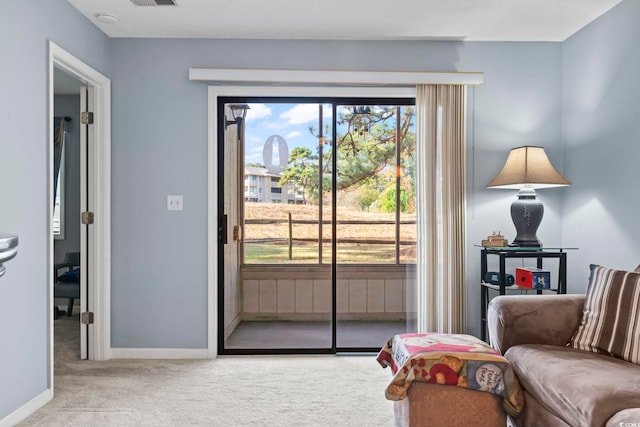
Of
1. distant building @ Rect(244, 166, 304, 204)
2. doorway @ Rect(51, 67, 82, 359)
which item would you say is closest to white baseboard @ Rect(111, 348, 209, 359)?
distant building @ Rect(244, 166, 304, 204)

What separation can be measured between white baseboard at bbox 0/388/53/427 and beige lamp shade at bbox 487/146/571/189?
324cm

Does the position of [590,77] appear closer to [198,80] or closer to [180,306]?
[198,80]

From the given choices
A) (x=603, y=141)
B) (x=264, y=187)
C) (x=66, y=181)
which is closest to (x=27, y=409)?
(x=264, y=187)

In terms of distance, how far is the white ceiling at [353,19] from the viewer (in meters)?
3.15

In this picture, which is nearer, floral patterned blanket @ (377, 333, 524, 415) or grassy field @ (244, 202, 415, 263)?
floral patterned blanket @ (377, 333, 524, 415)

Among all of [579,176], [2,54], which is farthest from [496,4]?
[2,54]

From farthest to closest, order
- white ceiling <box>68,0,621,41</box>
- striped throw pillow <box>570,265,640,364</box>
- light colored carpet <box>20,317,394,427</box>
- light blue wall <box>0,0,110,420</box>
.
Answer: white ceiling <box>68,0,621,41</box>
light colored carpet <box>20,317,394,427</box>
light blue wall <box>0,0,110,420</box>
striped throw pillow <box>570,265,640,364</box>

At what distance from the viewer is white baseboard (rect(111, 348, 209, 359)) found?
3.73 metres

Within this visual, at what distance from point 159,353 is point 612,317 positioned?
10.1 ft

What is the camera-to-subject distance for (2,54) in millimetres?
2467

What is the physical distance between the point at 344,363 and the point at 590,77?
2.74m

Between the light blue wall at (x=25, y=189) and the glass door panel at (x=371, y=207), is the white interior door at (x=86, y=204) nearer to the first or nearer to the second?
the light blue wall at (x=25, y=189)

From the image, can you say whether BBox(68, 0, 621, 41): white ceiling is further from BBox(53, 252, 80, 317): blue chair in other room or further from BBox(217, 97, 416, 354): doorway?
BBox(53, 252, 80, 317): blue chair in other room

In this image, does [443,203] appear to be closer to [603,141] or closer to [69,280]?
[603,141]
